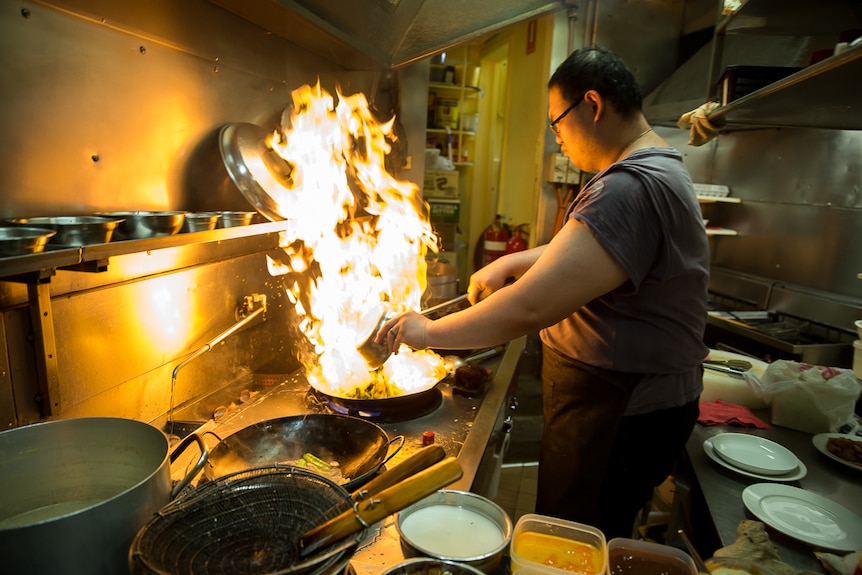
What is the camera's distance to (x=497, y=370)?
8.79 feet

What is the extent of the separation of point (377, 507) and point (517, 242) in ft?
15.2

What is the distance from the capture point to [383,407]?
2.00 metres

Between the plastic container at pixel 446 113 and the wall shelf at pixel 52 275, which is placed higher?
the plastic container at pixel 446 113

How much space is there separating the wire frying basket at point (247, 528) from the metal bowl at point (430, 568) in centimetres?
20

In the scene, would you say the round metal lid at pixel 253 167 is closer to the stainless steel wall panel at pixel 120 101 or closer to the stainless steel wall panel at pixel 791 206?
the stainless steel wall panel at pixel 120 101

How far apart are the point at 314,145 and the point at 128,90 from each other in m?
1.00

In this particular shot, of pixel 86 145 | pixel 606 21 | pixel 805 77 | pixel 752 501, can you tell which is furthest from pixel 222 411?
pixel 606 21

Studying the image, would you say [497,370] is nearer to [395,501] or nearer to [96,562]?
[395,501]

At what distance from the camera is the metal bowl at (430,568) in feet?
3.74

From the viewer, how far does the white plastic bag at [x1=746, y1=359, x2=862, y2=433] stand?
2.37m

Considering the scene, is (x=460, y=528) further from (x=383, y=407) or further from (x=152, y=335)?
(x=152, y=335)

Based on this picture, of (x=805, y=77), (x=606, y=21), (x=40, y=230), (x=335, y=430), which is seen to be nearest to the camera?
(x=40, y=230)

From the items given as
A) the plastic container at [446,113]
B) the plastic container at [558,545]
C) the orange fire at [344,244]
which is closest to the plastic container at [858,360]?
the plastic container at [558,545]

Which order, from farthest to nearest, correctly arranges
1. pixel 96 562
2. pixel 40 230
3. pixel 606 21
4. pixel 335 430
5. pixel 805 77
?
pixel 606 21, pixel 335 430, pixel 805 77, pixel 40 230, pixel 96 562
